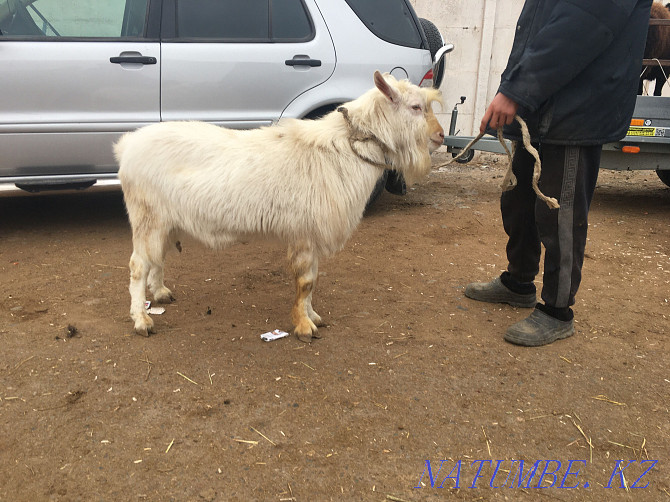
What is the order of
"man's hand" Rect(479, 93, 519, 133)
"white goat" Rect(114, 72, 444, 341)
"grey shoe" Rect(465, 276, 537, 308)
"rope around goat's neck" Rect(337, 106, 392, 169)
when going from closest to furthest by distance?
"man's hand" Rect(479, 93, 519, 133) < "white goat" Rect(114, 72, 444, 341) < "rope around goat's neck" Rect(337, 106, 392, 169) < "grey shoe" Rect(465, 276, 537, 308)

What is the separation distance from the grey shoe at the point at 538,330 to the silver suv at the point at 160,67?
276 cm

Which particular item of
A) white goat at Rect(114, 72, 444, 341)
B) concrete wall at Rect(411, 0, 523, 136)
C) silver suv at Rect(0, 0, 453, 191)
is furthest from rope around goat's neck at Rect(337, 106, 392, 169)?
concrete wall at Rect(411, 0, 523, 136)

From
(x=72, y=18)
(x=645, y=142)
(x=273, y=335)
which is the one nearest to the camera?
(x=273, y=335)

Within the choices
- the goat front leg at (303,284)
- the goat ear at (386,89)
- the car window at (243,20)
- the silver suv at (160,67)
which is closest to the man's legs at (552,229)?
the goat ear at (386,89)

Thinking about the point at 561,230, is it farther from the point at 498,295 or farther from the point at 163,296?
the point at 163,296

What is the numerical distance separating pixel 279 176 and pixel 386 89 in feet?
2.49

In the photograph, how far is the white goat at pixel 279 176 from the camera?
3.03m

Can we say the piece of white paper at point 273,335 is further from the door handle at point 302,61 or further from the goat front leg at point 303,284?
the door handle at point 302,61

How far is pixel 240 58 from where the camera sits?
479 cm

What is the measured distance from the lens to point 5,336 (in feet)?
10.3

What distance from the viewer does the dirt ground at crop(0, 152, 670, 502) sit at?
213 centimetres

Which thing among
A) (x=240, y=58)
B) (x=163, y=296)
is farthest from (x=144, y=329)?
(x=240, y=58)

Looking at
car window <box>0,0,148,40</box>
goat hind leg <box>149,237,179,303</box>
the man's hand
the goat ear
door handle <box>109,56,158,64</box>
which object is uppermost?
car window <box>0,0,148,40</box>

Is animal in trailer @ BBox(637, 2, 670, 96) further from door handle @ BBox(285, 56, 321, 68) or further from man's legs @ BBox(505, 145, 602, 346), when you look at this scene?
man's legs @ BBox(505, 145, 602, 346)
